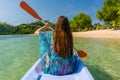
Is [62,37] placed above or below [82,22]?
above

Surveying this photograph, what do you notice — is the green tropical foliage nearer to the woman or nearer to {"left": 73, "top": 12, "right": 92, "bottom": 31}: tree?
{"left": 73, "top": 12, "right": 92, "bottom": 31}: tree

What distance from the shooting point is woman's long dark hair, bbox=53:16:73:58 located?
145 inches

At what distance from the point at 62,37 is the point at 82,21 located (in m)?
50.2

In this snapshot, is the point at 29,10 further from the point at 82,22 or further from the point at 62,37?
the point at 82,22

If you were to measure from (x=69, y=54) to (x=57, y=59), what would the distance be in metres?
0.22

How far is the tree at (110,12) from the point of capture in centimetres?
3500

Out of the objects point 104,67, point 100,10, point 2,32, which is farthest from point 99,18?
point 2,32

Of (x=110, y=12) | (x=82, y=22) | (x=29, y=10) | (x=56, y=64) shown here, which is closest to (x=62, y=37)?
(x=56, y=64)

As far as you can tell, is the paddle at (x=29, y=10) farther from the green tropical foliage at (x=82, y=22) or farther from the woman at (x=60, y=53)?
the green tropical foliage at (x=82, y=22)

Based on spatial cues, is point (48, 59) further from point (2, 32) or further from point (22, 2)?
point (2, 32)

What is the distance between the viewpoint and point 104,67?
7.18 metres

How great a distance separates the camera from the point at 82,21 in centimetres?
5344

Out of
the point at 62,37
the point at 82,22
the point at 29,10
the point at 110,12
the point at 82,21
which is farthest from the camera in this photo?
the point at 82,22

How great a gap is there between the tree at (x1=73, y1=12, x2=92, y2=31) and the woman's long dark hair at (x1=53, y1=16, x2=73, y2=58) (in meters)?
50.1
